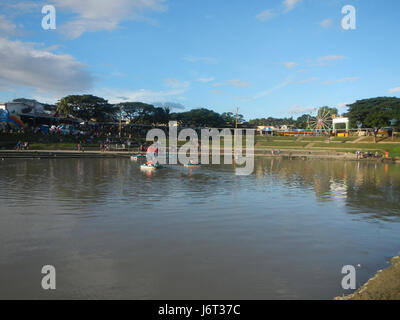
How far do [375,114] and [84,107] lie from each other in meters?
70.2

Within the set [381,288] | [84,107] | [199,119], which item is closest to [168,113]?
[199,119]

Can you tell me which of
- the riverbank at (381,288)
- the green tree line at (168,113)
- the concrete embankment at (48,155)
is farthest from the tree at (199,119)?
the riverbank at (381,288)

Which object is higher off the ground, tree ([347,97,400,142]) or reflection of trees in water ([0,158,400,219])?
tree ([347,97,400,142])

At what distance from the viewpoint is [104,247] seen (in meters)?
8.89

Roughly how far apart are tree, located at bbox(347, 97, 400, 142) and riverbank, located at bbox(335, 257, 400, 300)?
2757 inches

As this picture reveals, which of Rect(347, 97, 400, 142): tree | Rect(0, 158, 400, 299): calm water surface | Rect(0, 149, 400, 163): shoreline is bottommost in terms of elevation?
Rect(0, 158, 400, 299): calm water surface

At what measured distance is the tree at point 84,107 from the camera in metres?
77.3

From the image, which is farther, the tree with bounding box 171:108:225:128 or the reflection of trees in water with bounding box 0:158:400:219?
the tree with bounding box 171:108:225:128

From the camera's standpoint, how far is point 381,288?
6234mm

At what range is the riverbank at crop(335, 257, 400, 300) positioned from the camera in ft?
19.3

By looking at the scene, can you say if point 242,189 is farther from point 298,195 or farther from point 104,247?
point 104,247

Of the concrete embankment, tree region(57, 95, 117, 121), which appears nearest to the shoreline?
the concrete embankment

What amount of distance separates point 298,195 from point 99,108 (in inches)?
2920

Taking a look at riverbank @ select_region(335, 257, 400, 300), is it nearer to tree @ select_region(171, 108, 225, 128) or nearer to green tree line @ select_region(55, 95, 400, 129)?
green tree line @ select_region(55, 95, 400, 129)
